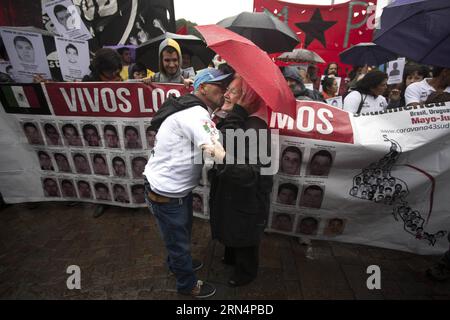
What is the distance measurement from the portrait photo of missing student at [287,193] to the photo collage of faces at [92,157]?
1586mm

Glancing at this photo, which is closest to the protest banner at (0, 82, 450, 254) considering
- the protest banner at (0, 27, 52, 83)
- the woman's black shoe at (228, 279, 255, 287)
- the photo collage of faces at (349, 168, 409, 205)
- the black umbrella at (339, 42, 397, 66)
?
the photo collage of faces at (349, 168, 409, 205)

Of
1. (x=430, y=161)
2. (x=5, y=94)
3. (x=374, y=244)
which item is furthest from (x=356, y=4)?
(x=5, y=94)

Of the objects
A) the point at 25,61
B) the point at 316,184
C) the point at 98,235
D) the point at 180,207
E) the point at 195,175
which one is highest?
the point at 25,61

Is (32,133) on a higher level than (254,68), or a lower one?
lower

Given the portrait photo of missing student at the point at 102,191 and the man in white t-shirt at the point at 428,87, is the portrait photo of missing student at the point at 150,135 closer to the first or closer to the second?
the portrait photo of missing student at the point at 102,191

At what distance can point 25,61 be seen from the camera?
291 centimetres

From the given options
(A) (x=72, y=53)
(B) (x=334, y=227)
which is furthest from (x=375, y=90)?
(A) (x=72, y=53)

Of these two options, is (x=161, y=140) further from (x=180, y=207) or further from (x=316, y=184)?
(x=316, y=184)

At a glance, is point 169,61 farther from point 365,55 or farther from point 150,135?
point 365,55

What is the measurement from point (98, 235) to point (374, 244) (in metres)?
3.15

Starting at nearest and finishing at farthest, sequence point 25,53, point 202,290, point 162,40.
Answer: point 202,290 < point 25,53 < point 162,40

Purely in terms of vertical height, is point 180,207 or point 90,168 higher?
point 180,207

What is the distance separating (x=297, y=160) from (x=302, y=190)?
13.6 inches

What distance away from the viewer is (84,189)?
3.56 metres
